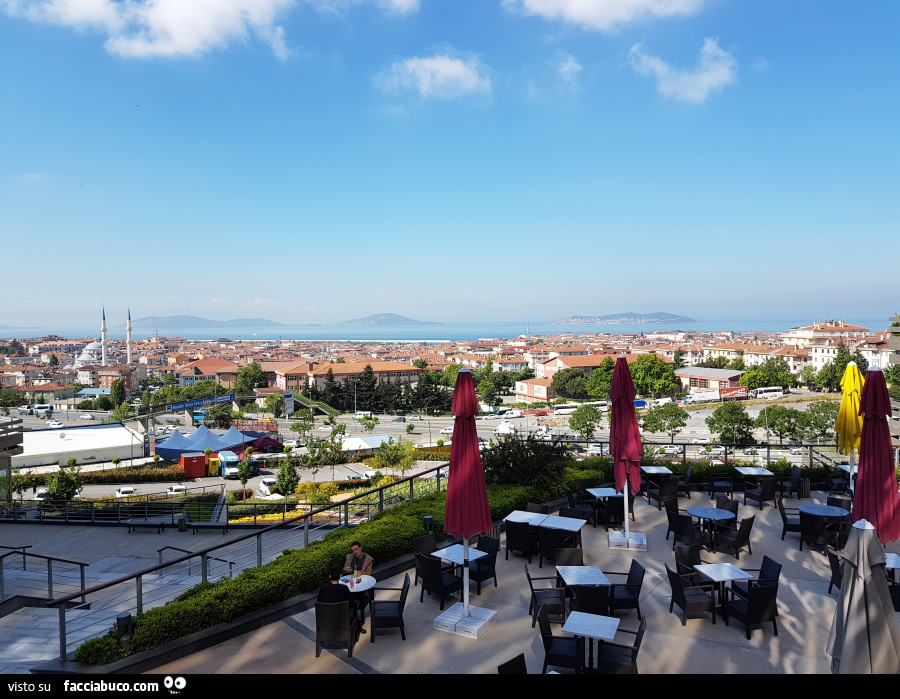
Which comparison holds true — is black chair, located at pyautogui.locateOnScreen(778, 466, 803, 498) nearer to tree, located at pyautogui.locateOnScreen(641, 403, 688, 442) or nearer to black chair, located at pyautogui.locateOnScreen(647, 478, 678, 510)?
black chair, located at pyautogui.locateOnScreen(647, 478, 678, 510)

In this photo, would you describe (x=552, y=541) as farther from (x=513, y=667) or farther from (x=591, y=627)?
(x=513, y=667)

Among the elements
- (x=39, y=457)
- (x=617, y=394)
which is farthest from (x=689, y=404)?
(x=617, y=394)

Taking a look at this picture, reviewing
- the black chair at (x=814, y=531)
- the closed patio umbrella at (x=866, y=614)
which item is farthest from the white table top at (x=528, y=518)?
the closed patio umbrella at (x=866, y=614)

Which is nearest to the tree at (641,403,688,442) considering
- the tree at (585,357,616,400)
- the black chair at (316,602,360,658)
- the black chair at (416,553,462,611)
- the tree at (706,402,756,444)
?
the tree at (706,402,756,444)

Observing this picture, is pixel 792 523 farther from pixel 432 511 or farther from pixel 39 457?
pixel 39 457

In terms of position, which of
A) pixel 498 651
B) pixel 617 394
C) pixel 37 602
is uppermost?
pixel 617 394

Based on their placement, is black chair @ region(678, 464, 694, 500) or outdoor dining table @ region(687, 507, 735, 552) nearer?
outdoor dining table @ region(687, 507, 735, 552)

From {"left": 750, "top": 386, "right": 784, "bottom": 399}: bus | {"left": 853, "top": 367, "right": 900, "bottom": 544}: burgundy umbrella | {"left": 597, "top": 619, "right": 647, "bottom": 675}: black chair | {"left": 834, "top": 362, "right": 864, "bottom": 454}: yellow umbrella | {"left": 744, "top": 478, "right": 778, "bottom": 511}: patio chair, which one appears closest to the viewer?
{"left": 597, "top": 619, "right": 647, "bottom": 675}: black chair

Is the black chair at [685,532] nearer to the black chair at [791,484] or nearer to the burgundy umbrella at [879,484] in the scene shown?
the burgundy umbrella at [879,484]
